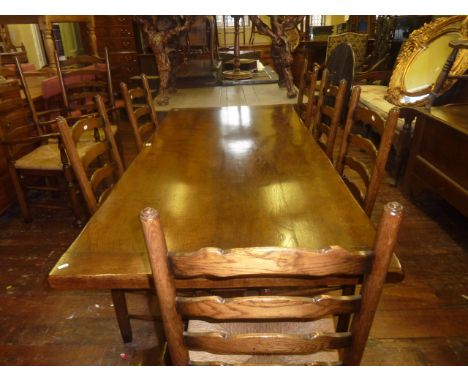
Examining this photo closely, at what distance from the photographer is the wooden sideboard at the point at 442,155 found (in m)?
1.98

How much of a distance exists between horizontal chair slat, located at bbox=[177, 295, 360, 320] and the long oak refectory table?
15 cm

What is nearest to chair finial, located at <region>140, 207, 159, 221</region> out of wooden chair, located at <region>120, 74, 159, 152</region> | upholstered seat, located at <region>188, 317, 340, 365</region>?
upholstered seat, located at <region>188, 317, 340, 365</region>

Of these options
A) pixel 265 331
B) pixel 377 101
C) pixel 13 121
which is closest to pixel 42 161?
pixel 13 121

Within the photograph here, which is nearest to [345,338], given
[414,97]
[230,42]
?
[414,97]

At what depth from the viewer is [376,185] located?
4.33 feet

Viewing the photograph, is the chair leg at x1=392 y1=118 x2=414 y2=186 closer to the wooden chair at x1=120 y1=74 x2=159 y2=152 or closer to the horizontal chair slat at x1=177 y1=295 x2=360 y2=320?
the wooden chair at x1=120 y1=74 x2=159 y2=152

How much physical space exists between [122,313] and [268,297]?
0.98 metres

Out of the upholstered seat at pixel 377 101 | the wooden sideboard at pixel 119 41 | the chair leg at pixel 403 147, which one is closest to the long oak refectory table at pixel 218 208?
the chair leg at pixel 403 147

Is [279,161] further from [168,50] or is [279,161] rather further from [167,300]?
[168,50]

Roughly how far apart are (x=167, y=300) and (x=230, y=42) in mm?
9731

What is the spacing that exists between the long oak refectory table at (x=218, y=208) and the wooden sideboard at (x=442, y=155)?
3.06 ft

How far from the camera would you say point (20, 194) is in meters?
2.34

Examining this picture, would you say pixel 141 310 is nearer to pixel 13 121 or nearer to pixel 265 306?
pixel 265 306

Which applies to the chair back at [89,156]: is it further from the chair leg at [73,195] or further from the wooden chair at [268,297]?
the wooden chair at [268,297]
